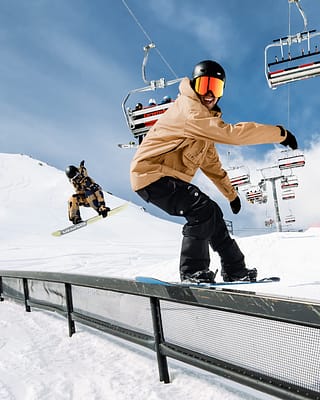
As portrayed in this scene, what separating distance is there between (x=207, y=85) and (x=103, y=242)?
15068 millimetres

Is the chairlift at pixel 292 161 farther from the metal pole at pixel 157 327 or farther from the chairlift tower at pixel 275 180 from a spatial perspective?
the metal pole at pixel 157 327

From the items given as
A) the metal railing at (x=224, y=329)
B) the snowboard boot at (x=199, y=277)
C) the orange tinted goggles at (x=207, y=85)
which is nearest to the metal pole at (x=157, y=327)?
the metal railing at (x=224, y=329)

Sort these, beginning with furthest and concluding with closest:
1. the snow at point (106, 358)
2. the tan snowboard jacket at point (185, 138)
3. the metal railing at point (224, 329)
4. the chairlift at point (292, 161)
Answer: the chairlift at point (292, 161)
the tan snowboard jacket at point (185, 138)
the snow at point (106, 358)
the metal railing at point (224, 329)

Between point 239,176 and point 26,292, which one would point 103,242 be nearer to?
point 239,176

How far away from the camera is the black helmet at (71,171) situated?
353 inches

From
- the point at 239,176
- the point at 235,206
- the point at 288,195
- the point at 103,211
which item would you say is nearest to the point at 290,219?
the point at 288,195

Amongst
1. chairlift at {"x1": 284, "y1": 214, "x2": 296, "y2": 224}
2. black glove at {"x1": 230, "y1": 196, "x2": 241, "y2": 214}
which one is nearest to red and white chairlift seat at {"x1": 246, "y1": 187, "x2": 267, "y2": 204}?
chairlift at {"x1": 284, "y1": 214, "x2": 296, "y2": 224}

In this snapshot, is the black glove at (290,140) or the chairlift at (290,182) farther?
the chairlift at (290,182)

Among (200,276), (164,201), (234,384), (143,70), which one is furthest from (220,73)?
(143,70)

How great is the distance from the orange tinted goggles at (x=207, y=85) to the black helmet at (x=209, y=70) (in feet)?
0.10

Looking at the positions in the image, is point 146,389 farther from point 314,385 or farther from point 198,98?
point 198,98

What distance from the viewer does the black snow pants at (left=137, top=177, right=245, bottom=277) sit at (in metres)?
2.66

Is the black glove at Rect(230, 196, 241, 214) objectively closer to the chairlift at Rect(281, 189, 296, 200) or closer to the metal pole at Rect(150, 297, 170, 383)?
the metal pole at Rect(150, 297, 170, 383)

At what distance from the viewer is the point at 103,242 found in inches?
669
